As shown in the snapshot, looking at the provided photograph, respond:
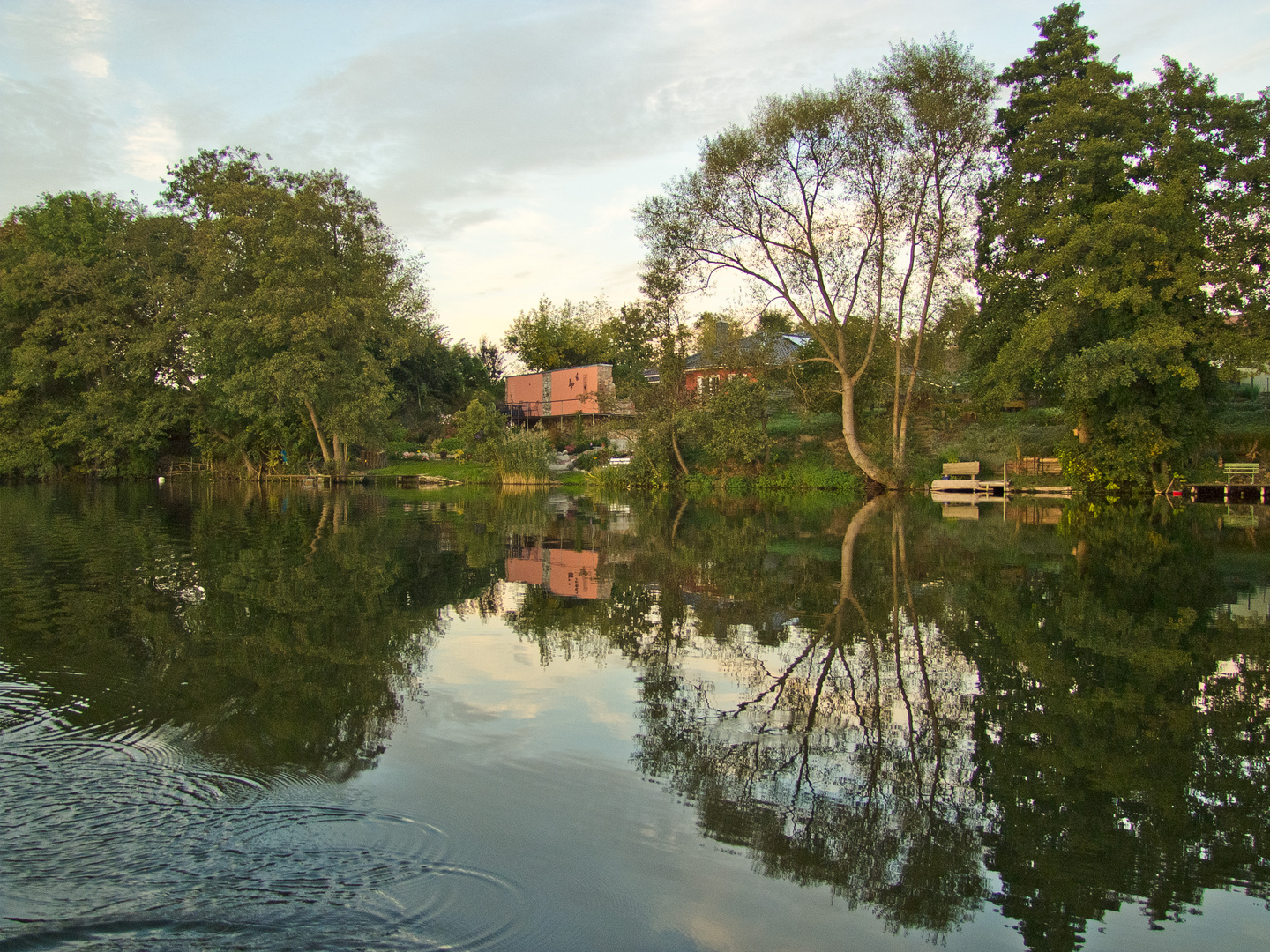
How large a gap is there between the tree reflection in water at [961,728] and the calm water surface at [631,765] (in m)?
0.03

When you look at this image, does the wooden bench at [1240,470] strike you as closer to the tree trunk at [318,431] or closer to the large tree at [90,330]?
the tree trunk at [318,431]

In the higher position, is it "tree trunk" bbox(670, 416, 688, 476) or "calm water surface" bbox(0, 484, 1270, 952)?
"tree trunk" bbox(670, 416, 688, 476)

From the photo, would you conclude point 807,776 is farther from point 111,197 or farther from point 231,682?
point 111,197

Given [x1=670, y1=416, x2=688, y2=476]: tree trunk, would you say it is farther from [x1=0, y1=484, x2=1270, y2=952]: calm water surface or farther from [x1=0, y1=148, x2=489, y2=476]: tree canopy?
[x1=0, y1=484, x2=1270, y2=952]: calm water surface

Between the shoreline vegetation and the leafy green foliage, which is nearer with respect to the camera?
the shoreline vegetation

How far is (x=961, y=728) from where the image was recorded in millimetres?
5070

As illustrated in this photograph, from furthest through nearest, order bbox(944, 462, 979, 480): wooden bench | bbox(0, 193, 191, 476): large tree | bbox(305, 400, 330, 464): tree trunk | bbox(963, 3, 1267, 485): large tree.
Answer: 1. bbox(0, 193, 191, 476): large tree
2. bbox(305, 400, 330, 464): tree trunk
3. bbox(944, 462, 979, 480): wooden bench
4. bbox(963, 3, 1267, 485): large tree

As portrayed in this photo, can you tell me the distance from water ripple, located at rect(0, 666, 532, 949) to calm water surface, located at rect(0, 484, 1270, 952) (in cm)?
1

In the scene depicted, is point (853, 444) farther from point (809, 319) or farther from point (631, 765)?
point (631, 765)

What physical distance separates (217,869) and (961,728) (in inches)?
157

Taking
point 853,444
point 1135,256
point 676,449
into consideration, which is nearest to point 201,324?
point 676,449

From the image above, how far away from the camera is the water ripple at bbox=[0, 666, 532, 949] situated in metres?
2.85

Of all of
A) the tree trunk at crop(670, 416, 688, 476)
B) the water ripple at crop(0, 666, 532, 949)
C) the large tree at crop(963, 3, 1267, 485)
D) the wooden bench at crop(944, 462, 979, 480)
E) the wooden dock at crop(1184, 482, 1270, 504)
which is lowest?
the water ripple at crop(0, 666, 532, 949)

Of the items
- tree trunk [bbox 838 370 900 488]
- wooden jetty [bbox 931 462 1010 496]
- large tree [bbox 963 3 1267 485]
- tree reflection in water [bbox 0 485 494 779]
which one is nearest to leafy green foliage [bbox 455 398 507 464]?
tree trunk [bbox 838 370 900 488]
